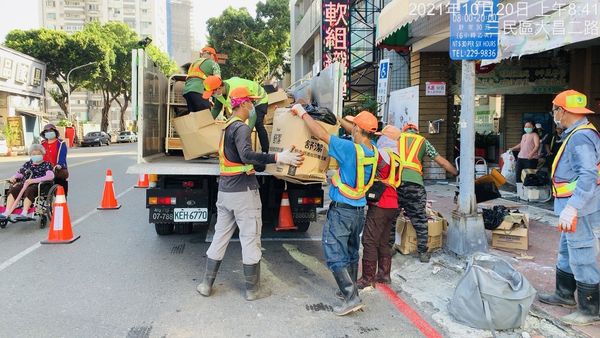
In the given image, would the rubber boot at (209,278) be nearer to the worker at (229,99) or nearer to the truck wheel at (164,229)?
the worker at (229,99)

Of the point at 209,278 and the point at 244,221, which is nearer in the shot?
the point at 244,221

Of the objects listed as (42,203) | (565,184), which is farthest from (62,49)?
(565,184)

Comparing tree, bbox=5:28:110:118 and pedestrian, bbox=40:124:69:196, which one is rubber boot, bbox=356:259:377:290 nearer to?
pedestrian, bbox=40:124:69:196

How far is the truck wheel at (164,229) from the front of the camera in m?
7.24

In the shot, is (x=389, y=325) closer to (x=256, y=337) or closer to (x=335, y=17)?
(x=256, y=337)

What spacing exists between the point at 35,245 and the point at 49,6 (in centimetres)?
11063

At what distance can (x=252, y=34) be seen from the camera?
41781 mm

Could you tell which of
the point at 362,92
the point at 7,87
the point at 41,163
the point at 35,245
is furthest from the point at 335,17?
the point at 7,87

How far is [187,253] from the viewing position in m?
6.38

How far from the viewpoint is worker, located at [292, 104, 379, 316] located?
423 centimetres

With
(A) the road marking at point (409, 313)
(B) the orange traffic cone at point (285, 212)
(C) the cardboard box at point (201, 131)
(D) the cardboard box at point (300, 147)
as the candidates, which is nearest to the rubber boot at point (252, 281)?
(D) the cardboard box at point (300, 147)

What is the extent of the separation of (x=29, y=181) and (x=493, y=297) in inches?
271

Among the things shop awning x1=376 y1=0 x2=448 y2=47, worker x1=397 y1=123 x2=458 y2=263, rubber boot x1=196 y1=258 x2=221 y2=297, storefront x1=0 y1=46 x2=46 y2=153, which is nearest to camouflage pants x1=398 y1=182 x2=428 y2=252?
worker x1=397 y1=123 x2=458 y2=263

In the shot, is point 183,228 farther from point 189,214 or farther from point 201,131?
point 201,131
